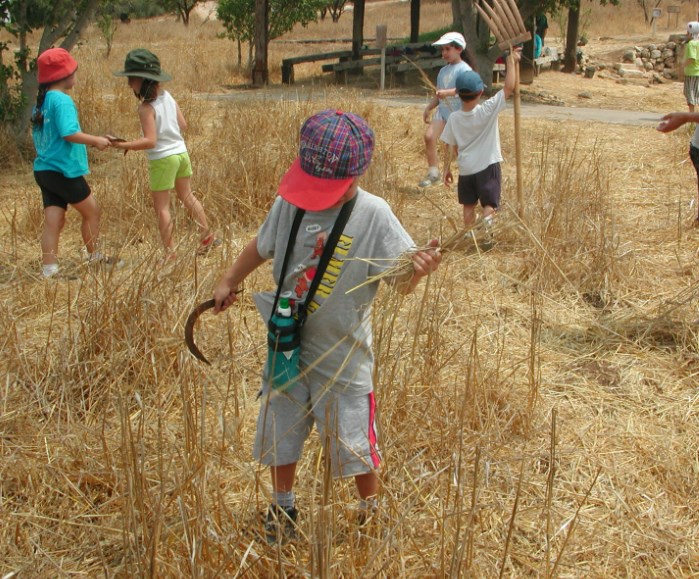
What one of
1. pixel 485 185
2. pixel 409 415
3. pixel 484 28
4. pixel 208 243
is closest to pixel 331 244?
pixel 409 415

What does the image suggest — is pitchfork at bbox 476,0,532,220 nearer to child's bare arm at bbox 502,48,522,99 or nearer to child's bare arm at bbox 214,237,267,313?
child's bare arm at bbox 502,48,522,99

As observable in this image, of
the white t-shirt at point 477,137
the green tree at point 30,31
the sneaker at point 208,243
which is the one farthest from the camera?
the green tree at point 30,31

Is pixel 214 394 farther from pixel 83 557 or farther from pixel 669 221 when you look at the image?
pixel 669 221

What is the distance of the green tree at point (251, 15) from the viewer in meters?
17.9

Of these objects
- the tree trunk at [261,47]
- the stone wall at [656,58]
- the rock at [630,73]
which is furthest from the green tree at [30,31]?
the stone wall at [656,58]

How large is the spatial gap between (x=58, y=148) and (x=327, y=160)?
10.1 feet

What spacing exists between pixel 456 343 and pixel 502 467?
1036 millimetres

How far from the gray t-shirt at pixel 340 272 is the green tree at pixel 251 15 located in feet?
53.8

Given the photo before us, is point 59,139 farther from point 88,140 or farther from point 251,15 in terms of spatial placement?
point 251,15

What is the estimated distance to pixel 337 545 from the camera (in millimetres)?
2131

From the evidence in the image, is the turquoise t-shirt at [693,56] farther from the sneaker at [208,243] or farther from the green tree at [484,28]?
the sneaker at [208,243]

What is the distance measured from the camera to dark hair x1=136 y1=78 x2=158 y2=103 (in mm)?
4445

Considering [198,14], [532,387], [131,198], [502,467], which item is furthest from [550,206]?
[198,14]

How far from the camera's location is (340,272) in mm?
1995
